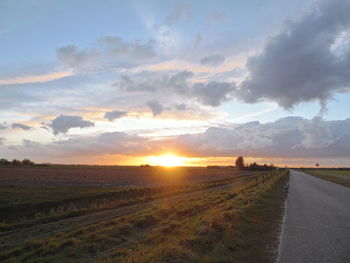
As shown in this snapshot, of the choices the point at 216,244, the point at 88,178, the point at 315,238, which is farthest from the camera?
the point at 88,178

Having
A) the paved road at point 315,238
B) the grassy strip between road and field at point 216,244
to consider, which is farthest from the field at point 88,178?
the paved road at point 315,238

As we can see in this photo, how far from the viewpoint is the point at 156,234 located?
1223 centimetres

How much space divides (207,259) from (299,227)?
625 centimetres

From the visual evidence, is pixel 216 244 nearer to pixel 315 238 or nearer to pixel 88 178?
pixel 315 238

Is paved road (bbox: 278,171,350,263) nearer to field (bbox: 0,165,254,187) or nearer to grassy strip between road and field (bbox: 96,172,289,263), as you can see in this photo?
grassy strip between road and field (bbox: 96,172,289,263)

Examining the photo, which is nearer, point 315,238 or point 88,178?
point 315,238

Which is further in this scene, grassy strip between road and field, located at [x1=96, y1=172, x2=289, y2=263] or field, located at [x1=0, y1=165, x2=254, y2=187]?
field, located at [x1=0, y1=165, x2=254, y2=187]

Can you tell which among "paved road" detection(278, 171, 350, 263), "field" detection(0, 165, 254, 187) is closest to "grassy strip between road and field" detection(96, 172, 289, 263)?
"paved road" detection(278, 171, 350, 263)

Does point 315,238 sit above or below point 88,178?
above

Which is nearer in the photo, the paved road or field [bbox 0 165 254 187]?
the paved road

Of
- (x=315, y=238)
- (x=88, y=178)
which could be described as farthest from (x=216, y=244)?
(x=88, y=178)

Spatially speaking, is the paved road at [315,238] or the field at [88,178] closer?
the paved road at [315,238]

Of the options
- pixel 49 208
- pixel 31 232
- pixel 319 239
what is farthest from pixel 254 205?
pixel 49 208

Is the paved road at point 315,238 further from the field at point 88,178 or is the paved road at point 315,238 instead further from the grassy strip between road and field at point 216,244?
the field at point 88,178
